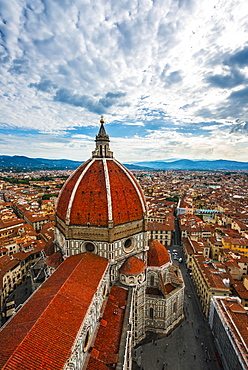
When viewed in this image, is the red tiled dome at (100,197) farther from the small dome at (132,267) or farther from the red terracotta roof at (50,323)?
the red terracotta roof at (50,323)

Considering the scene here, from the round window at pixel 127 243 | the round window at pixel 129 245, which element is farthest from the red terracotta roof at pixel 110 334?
the round window at pixel 127 243

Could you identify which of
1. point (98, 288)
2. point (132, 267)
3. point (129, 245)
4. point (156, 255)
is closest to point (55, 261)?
point (98, 288)

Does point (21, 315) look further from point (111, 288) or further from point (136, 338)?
point (136, 338)

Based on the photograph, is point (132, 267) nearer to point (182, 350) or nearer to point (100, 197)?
point (100, 197)

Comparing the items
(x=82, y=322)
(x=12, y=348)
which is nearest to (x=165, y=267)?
(x=82, y=322)

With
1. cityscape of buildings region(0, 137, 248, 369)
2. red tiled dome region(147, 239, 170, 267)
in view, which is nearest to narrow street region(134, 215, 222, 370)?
cityscape of buildings region(0, 137, 248, 369)
